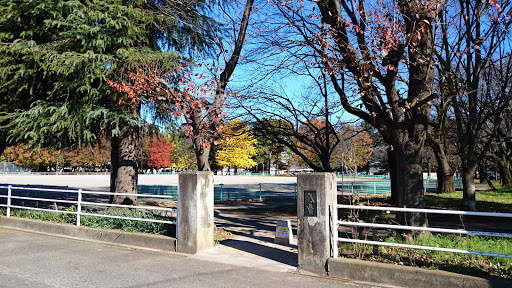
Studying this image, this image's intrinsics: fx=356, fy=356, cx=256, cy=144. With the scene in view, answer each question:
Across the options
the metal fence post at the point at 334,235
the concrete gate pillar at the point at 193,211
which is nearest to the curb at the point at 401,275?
the metal fence post at the point at 334,235

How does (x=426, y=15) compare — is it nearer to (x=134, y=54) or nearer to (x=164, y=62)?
(x=164, y=62)

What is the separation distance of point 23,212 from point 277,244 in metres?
→ 8.65

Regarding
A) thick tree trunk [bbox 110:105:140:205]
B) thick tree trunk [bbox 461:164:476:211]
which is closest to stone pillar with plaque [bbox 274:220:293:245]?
thick tree trunk [bbox 110:105:140:205]

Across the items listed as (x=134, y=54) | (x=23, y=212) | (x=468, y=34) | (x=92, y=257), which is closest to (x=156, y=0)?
(x=134, y=54)

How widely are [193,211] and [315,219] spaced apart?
109 inches

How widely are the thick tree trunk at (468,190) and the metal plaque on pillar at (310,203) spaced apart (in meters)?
9.75

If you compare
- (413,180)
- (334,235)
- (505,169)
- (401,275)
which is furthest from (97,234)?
(505,169)

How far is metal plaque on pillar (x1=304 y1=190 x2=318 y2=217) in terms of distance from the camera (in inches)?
252

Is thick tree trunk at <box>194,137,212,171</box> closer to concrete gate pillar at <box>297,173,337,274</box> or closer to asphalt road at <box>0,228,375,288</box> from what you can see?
asphalt road at <box>0,228,375,288</box>

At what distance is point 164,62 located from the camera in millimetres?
10789

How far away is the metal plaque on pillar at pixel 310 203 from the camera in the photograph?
21.0 feet

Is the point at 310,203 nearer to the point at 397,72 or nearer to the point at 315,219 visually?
the point at 315,219

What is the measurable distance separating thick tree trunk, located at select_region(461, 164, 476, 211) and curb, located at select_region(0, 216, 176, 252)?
439 inches

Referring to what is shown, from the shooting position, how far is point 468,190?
1355 cm
